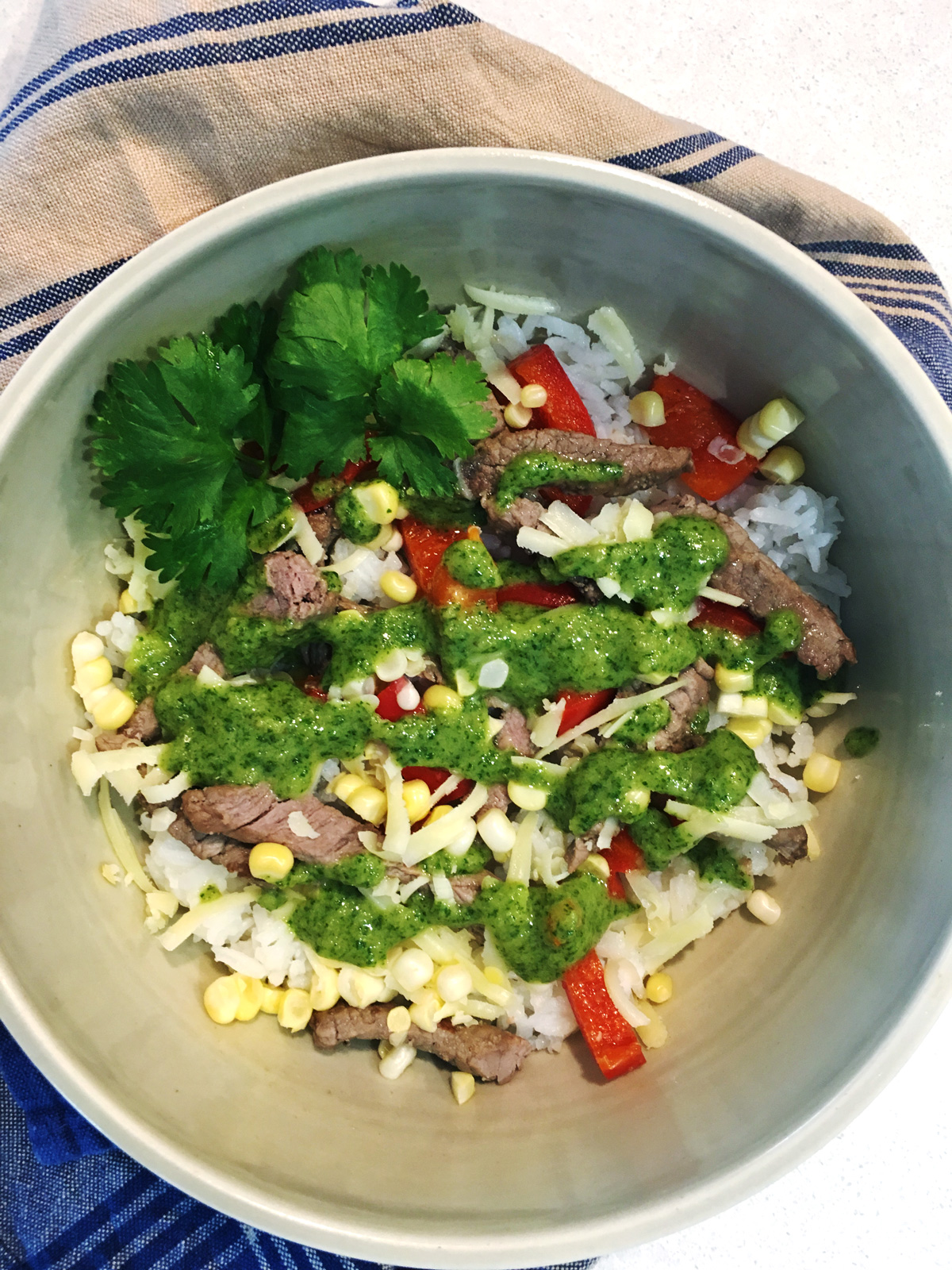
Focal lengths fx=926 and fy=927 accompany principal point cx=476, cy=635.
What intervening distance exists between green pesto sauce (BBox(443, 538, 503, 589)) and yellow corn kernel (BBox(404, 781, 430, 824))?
1.70 feet

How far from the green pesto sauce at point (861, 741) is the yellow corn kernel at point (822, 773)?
0.18ft

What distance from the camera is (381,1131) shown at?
A: 2.35 metres

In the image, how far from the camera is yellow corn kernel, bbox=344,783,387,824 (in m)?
2.29

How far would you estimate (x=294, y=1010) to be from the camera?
94.7 inches

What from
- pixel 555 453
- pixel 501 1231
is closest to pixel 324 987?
pixel 501 1231

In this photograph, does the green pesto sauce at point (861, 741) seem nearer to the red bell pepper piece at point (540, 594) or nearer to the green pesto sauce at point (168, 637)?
the red bell pepper piece at point (540, 594)

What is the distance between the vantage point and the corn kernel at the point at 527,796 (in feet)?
7.71

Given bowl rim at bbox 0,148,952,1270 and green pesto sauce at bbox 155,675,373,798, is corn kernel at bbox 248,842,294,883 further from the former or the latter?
bowl rim at bbox 0,148,952,1270

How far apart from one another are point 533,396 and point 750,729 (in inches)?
40.8

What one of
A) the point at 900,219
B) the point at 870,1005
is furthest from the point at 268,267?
the point at 870,1005

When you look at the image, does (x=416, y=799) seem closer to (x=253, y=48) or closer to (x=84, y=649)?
(x=84, y=649)

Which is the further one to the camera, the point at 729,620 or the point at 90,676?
the point at 729,620

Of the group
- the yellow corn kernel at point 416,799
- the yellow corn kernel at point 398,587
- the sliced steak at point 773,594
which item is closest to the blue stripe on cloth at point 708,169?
the sliced steak at point 773,594

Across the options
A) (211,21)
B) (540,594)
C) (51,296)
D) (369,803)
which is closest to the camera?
(211,21)
